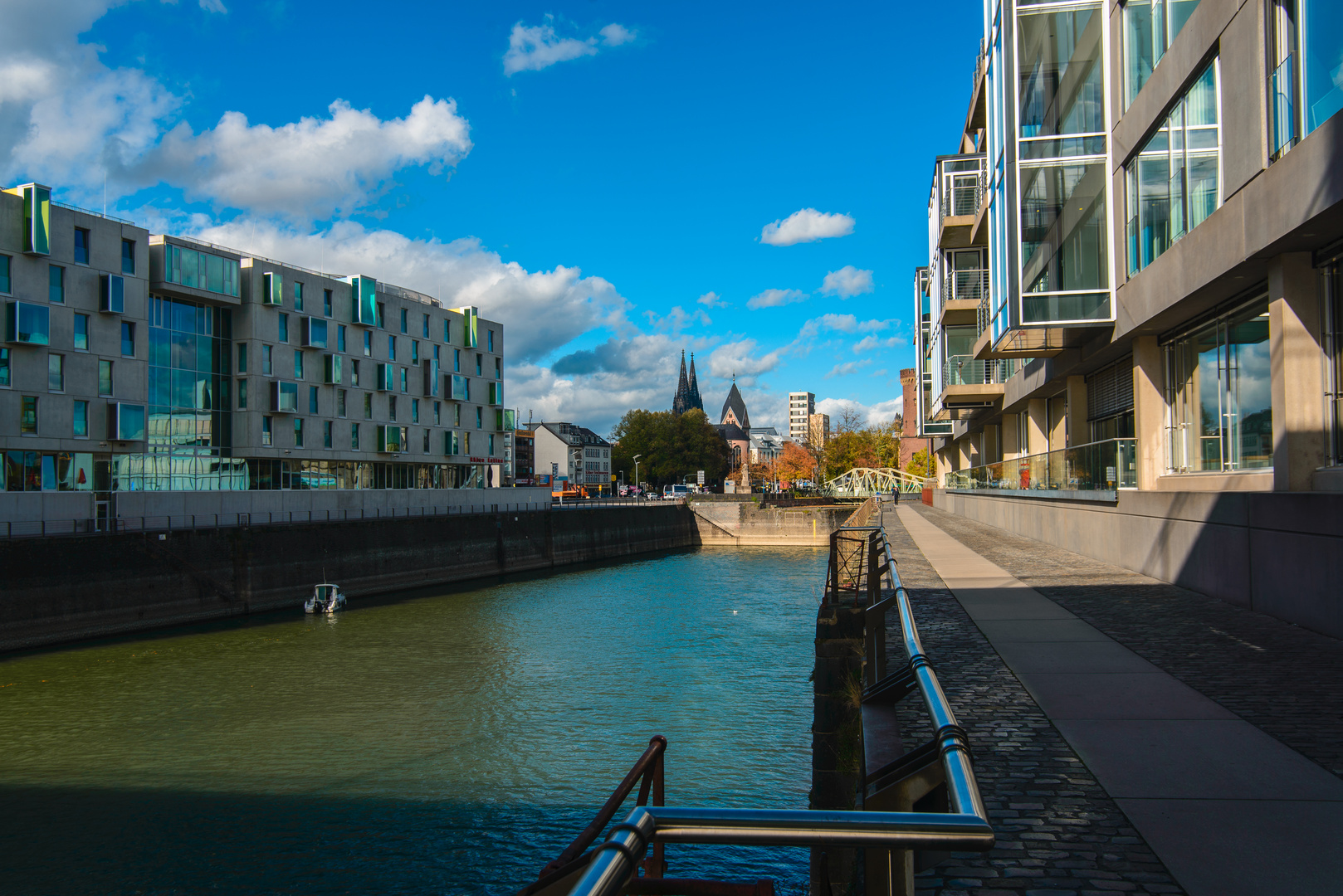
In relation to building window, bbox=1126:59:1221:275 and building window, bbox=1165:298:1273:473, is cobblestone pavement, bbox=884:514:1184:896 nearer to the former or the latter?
building window, bbox=1165:298:1273:473

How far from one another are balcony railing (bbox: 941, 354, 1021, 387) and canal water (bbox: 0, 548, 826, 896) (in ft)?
31.3

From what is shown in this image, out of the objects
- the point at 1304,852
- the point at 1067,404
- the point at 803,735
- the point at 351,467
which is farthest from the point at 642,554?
the point at 1304,852

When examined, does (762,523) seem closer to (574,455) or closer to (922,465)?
(922,465)

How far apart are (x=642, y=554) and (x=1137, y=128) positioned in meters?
52.0

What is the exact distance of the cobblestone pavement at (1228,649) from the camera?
521cm

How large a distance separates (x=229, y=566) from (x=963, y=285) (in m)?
29.1

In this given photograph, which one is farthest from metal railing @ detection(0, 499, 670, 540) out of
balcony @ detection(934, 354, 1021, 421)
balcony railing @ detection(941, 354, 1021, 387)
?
balcony railing @ detection(941, 354, 1021, 387)

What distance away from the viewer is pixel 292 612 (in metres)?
32.7

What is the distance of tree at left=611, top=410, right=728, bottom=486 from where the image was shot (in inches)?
4894

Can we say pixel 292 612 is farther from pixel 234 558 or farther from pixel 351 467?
pixel 351 467

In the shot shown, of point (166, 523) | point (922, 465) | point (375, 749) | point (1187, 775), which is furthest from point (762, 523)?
point (1187, 775)

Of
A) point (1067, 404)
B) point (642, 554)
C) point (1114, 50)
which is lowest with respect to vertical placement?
point (642, 554)

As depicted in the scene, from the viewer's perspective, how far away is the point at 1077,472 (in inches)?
678

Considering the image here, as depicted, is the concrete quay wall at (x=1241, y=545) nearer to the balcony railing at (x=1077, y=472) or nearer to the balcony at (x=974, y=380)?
the balcony railing at (x=1077, y=472)
